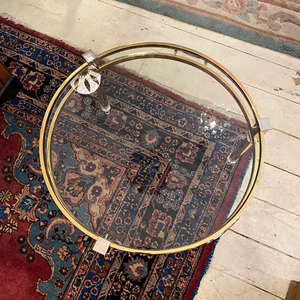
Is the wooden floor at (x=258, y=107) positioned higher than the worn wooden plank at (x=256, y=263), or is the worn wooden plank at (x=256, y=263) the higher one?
the wooden floor at (x=258, y=107)

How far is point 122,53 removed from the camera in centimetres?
88

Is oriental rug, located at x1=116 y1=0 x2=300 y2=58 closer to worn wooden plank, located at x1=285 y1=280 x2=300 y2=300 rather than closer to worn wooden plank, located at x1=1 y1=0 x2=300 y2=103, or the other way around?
worn wooden plank, located at x1=1 y1=0 x2=300 y2=103

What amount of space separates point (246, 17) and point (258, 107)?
0.48 meters

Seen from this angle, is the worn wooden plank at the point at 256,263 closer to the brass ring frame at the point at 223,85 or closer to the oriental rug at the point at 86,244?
the oriental rug at the point at 86,244

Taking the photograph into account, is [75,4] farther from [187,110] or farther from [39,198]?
[39,198]

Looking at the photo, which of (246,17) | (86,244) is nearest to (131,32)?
(246,17)

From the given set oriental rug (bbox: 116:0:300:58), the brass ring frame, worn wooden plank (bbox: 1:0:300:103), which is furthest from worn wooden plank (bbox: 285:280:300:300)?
oriental rug (bbox: 116:0:300:58)

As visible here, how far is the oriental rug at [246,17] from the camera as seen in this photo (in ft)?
3.81

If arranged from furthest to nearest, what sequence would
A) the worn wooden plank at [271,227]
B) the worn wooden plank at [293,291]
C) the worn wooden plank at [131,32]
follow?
the worn wooden plank at [131,32], the worn wooden plank at [271,227], the worn wooden plank at [293,291]

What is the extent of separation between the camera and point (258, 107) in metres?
1.08

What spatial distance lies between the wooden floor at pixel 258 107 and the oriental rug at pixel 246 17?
1.6 inches

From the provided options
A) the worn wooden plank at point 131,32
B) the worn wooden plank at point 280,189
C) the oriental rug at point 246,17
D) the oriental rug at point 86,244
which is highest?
the oriental rug at point 246,17

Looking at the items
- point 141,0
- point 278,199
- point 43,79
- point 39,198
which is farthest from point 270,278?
point 141,0

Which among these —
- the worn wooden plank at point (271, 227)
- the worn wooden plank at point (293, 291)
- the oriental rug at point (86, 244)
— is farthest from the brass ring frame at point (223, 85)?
the worn wooden plank at point (293, 291)
